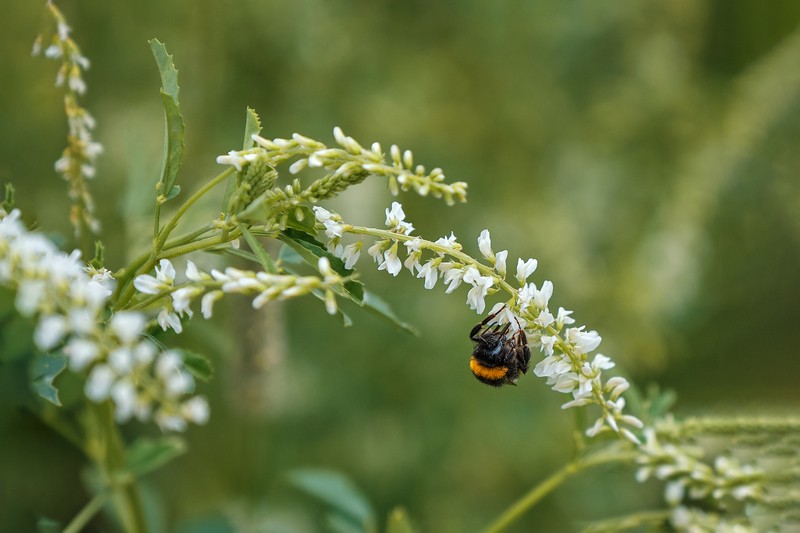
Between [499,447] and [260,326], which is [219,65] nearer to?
[260,326]

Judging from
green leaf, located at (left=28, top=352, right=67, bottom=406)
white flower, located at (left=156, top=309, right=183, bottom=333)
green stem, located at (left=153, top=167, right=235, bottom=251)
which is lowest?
green leaf, located at (left=28, top=352, right=67, bottom=406)

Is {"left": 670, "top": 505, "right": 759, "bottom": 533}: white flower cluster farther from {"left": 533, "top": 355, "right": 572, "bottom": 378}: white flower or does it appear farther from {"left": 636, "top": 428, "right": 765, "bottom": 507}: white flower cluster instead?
{"left": 533, "top": 355, "right": 572, "bottom": 378}: white flower

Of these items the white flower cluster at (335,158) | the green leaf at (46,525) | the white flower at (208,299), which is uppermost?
the white flower cluster at (335,158)

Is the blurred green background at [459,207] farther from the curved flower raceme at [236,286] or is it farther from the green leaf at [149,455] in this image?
the curved flower raceme at [236,286]

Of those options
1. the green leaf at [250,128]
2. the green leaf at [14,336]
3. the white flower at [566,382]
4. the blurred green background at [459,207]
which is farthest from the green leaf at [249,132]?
the blurred green background at [459,207]

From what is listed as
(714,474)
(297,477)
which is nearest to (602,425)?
(714,474)

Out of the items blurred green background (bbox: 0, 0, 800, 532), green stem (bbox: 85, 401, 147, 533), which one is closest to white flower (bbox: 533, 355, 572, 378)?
green stem (bbox: 85, 401, 147, 533)
